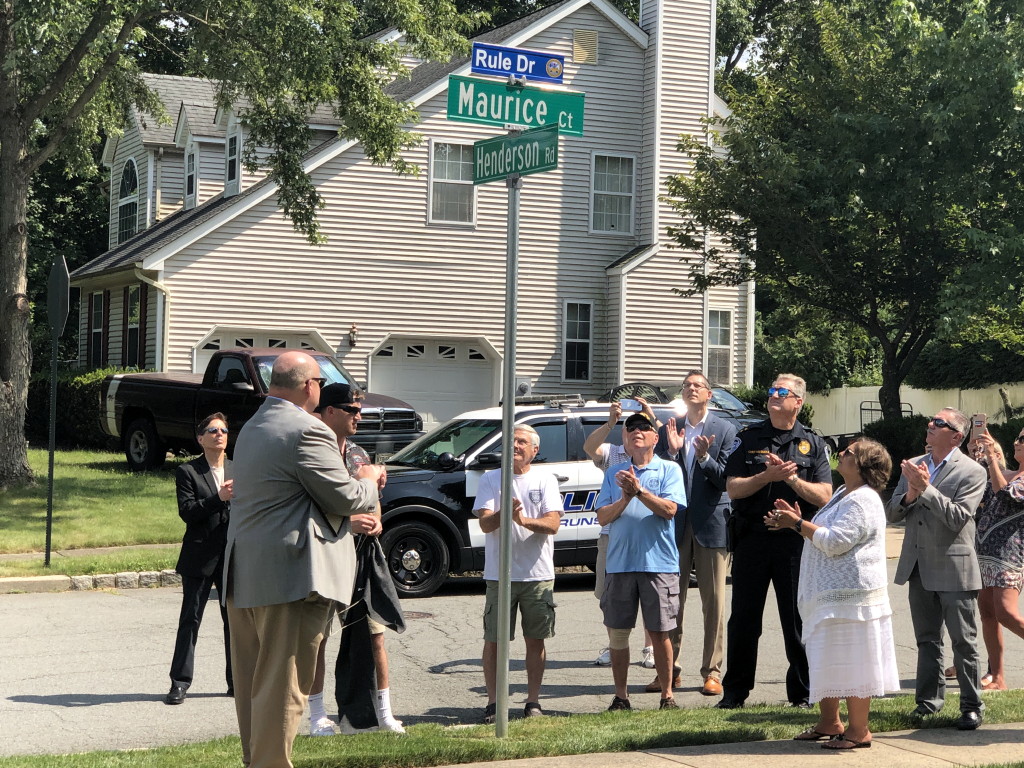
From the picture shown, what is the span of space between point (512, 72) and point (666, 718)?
3.77 meters

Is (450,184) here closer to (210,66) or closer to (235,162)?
(235,162)

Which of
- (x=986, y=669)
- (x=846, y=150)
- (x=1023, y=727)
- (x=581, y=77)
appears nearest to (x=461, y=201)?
(x=581, y=77)

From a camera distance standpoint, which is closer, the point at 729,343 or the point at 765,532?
the point at 765,532

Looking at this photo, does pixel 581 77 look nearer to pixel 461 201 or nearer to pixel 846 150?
pixel 461 201

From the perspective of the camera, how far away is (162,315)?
991 inches

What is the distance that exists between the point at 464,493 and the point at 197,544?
4.48 m

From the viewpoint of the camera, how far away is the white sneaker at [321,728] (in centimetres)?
741

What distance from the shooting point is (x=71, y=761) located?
6594 millimetres

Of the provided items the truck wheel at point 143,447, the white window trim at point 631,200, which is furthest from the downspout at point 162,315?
the white window trim at point 631,200

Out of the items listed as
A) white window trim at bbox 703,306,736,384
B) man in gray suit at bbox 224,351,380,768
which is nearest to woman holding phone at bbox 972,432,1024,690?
man in gray suit at bbox 224,351,380,768

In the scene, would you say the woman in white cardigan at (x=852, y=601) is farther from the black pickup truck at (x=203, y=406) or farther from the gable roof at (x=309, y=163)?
the gable roof at (x=309, y=163)

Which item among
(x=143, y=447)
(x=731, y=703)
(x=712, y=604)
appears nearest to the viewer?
(x=731, y=703)

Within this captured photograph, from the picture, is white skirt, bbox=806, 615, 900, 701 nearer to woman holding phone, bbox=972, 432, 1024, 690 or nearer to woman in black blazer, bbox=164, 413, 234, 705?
woman holding phone, bbox=972, 432, 1024, 690

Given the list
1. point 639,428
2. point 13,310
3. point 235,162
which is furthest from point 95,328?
→ point 639,428
